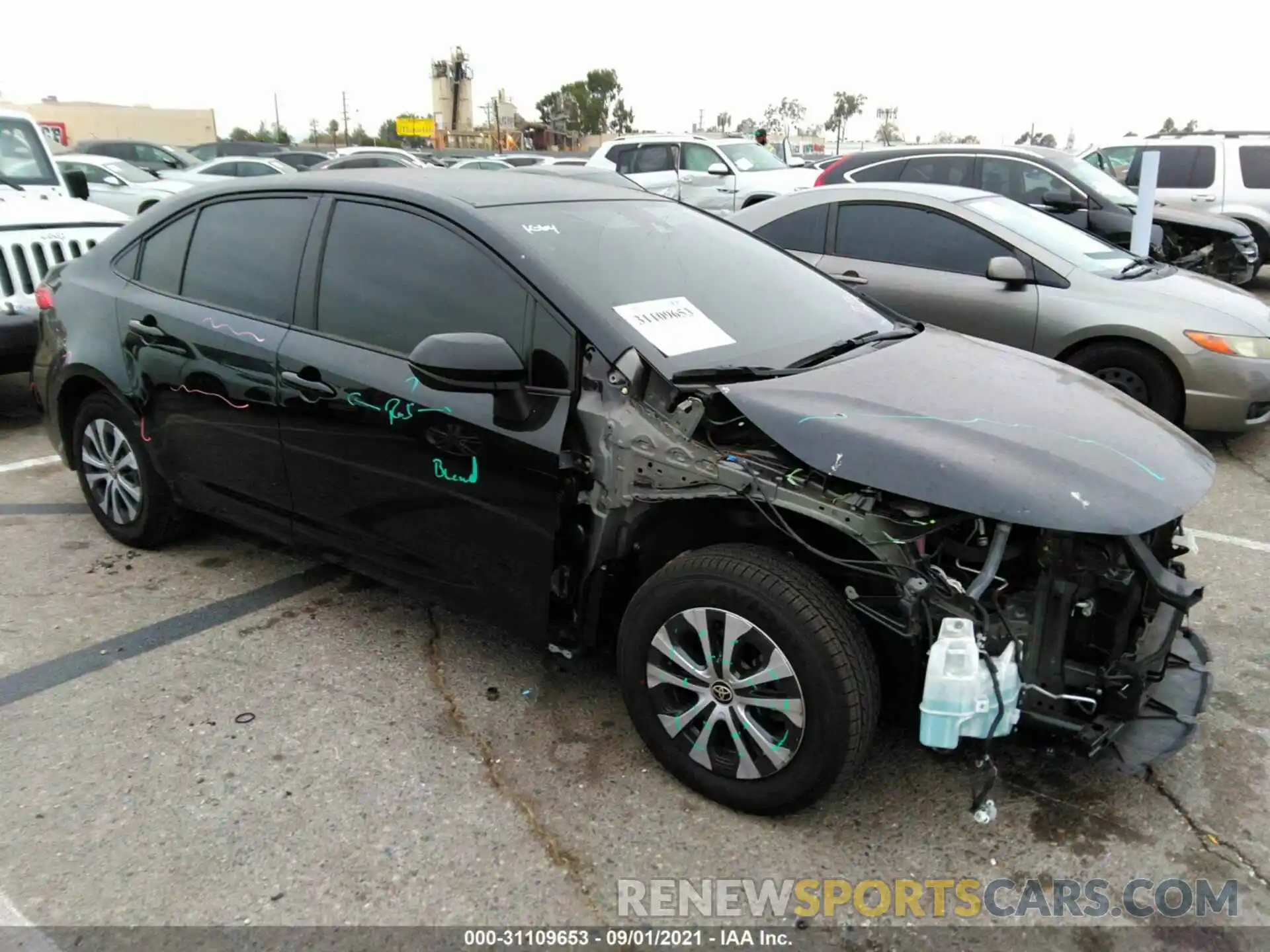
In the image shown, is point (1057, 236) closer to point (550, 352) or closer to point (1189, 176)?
point (550, 352)

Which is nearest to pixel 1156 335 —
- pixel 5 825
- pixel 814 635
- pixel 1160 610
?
pixel 1160 610

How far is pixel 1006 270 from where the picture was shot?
5.59 meters

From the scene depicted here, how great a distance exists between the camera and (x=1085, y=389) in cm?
307

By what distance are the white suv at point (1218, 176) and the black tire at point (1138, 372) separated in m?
7.17

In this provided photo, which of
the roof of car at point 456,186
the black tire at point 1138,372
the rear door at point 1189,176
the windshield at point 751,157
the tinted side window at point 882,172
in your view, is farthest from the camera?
the windshield at point 751,157

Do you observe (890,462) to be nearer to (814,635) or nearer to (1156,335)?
(814,635)

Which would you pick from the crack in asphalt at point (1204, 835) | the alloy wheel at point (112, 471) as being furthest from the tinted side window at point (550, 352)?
the alloy wheel at point (112, 471)

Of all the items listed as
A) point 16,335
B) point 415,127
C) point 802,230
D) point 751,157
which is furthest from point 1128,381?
point 415,127

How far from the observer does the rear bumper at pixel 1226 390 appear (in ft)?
17.5

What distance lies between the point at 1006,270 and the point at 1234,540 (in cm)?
197

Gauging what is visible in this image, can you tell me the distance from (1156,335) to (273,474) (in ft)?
15.7

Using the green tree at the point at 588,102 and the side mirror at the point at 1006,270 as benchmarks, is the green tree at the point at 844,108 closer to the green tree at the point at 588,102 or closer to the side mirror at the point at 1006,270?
the green tree at the point at 588,102

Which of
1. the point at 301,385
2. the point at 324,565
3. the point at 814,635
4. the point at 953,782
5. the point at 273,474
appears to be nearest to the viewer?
the point at 814,635

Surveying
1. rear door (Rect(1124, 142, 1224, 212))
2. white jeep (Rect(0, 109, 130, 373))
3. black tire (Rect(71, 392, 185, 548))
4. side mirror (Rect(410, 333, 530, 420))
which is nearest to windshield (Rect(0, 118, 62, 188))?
white jeep (Rect(0, 109, 130, 373))
